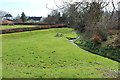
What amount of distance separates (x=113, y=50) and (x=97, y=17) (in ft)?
46.4

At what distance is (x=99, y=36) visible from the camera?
79.3 feet

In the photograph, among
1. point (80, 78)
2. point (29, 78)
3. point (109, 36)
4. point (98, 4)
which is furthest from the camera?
point (109, 36)

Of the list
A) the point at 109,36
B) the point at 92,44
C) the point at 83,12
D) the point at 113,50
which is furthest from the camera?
the point at 109,36

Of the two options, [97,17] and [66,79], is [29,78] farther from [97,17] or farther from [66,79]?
[97,17]

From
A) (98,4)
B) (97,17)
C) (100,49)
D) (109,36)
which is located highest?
(98,4)

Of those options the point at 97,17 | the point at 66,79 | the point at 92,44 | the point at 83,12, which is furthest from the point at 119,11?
the point at 92,44

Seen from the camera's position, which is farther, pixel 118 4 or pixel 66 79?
pixel 66 79

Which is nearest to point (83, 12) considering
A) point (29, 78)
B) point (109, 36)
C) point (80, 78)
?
point (80, 78)

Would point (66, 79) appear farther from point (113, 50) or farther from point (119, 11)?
point (113, 50)

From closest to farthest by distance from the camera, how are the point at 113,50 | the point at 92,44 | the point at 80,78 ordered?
the point at 80,78 < the point at 113,50 < the point at 92,44

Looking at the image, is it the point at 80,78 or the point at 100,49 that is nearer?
the point at 80,78

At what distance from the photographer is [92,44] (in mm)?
23922

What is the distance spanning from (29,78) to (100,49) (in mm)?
15904

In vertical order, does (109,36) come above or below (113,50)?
above
